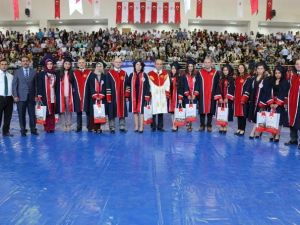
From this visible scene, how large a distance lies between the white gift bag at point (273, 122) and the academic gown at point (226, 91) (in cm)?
102

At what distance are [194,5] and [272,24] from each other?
626 cm

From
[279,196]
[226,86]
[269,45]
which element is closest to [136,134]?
[226,86]

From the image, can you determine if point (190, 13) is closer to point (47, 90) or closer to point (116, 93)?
point (116, 93)

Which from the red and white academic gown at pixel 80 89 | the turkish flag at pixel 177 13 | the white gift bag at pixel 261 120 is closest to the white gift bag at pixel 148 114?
the red and white academic gown at pixel 80 89

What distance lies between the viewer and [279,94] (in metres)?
7.12

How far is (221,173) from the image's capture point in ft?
17.0

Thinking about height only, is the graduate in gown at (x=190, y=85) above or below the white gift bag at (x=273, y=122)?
above

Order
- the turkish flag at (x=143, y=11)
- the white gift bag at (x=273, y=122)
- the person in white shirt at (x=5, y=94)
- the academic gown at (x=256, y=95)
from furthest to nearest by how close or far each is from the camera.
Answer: the turkish flag at (x=143, y=11) → the person in white shirt at (x=5, y=94) → the academic gown at (x=256, y=95) → the white gift bag at (x=273, y=122)

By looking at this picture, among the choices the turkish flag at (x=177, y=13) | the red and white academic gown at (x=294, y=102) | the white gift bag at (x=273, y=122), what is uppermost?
the turkish flag at (x=177, y=13)

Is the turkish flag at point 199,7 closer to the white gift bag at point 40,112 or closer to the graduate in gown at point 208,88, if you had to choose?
the graduate in gown at point 208,88

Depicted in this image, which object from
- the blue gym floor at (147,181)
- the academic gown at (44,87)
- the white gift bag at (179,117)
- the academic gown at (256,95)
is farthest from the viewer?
the white gift bag at (179,117)

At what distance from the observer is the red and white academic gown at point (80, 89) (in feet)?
26.6

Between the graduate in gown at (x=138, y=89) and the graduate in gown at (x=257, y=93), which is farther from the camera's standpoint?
the graduate in gown at (x=138, y=89)

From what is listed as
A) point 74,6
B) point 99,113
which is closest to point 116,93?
point 99,113
